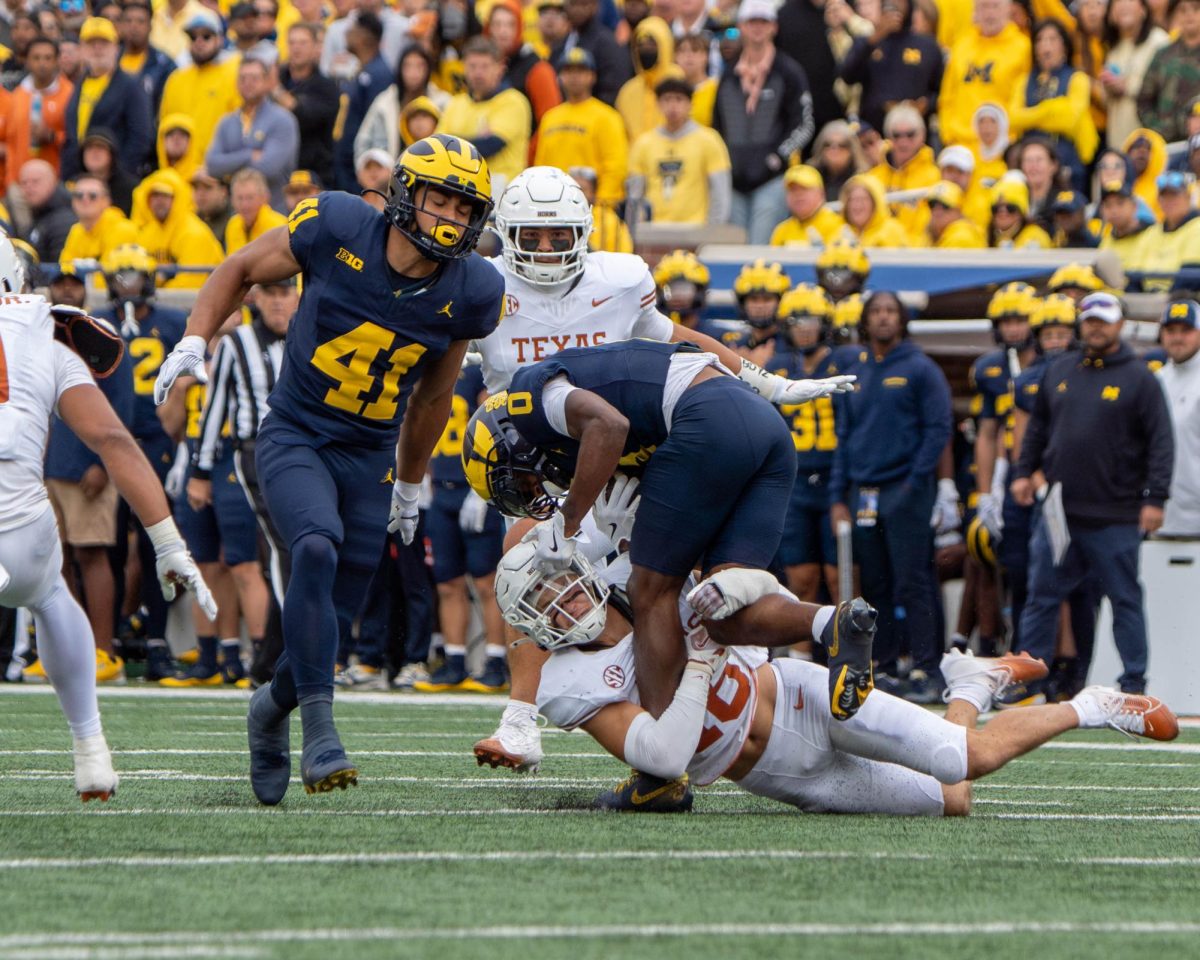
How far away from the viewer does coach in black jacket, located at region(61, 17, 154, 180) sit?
15.0m

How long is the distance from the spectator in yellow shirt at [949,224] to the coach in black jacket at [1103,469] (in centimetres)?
210

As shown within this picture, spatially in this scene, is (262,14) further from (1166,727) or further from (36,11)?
(1166,727)

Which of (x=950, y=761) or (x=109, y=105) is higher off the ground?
(x=109, y=105)

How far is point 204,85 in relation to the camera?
1517cm

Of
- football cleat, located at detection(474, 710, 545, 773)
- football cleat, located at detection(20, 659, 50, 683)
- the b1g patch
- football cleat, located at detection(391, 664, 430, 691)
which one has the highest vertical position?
the b1g patch

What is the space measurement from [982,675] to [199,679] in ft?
21.9

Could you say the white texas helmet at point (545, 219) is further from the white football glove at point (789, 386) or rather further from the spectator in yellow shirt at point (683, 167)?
the spectator in yellow shirt at point (683, 167)

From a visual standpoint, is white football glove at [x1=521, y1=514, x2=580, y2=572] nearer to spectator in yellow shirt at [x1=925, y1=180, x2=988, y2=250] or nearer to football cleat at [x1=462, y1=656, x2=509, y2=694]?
football cleat at [x1=462, y1=656, x2=509, y2=694]

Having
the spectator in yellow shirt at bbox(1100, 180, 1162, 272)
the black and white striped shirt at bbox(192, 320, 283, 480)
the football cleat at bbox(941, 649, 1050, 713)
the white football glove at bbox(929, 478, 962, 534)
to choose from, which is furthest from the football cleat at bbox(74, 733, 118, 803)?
the spectator in yellow shirt at bbox(1100, 180, 1162, 272)

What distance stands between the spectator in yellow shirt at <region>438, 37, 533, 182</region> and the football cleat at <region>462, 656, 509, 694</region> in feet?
11.7

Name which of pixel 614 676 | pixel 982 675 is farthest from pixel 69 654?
pixel 982 675

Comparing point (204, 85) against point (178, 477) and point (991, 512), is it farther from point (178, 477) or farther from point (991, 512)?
point (991, 512)

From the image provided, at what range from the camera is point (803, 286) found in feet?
37.0

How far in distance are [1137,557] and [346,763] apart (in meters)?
5.60
